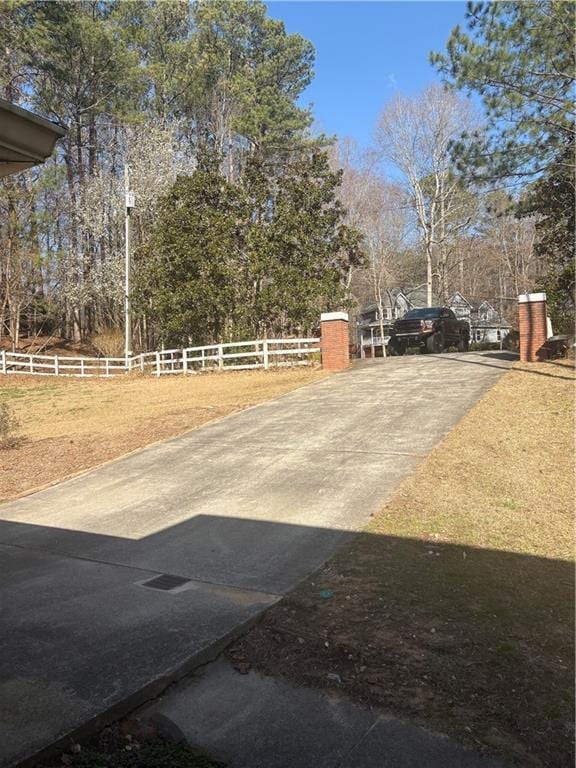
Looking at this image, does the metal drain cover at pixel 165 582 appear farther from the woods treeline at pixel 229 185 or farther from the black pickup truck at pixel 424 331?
the black pickup truck at pixel 424 331

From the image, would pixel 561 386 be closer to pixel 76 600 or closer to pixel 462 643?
pixel 462 643

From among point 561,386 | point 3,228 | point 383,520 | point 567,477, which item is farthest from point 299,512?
point 3,228

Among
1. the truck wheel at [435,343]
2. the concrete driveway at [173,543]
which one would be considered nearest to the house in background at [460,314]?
the truck wheel at [435,343]

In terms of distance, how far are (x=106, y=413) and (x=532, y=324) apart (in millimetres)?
10414

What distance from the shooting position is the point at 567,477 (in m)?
6.74

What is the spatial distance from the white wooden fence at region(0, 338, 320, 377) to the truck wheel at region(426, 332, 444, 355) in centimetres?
452

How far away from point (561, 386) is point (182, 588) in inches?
369

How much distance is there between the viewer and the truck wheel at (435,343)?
70.9 ft

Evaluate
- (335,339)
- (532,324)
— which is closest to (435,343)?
(335,339)

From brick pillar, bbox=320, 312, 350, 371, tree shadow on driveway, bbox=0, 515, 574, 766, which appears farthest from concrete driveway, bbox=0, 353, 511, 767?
brick pillar, bbox=320, 312, 350, 371

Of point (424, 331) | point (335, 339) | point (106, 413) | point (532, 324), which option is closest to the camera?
point (106, 413)

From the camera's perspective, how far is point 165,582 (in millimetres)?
4508

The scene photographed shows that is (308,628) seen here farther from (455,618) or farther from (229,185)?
(229,185)

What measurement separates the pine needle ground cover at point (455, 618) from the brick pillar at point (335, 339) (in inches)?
400
